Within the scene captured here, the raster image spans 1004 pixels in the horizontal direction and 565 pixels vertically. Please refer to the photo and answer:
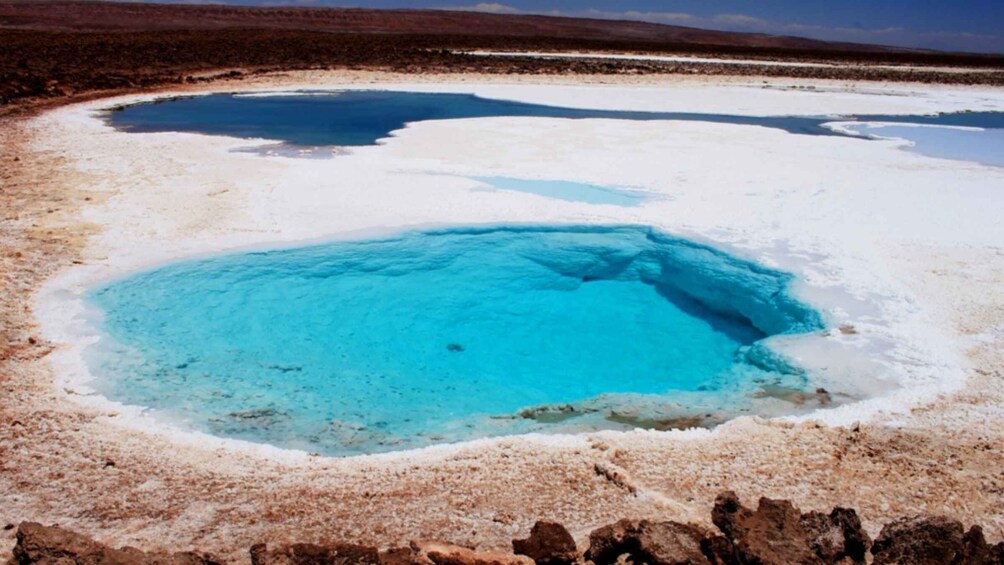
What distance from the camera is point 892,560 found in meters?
2.33

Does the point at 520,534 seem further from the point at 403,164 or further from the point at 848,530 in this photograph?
the point at 403,164

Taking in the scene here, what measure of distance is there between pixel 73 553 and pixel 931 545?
2656 mm

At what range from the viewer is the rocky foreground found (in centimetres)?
226

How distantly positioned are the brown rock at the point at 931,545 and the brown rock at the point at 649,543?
576 millimetres

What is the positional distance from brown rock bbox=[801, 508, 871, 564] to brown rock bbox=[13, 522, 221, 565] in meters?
1.90

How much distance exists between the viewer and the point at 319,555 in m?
2.27

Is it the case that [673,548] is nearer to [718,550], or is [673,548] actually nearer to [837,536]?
[718,550]

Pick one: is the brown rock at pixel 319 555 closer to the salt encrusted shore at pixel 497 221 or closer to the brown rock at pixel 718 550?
the salt encrusted shore at pixel 497 221

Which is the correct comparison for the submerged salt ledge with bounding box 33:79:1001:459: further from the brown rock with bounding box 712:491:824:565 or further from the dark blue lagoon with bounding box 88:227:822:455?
the brown rock with bounding box 712:491:824:565

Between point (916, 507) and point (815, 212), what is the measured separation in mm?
4273

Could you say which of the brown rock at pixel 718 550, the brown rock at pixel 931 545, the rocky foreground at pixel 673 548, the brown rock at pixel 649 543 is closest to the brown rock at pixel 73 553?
the rocky foreground at pixel 673 548

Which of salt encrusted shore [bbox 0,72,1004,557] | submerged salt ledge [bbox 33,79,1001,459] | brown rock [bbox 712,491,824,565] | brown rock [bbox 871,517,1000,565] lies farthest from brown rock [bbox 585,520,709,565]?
submerged salt ledge [bbox 33,79,1001,459]

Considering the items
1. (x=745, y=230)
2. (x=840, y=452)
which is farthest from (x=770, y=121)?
(x=840, y=452)

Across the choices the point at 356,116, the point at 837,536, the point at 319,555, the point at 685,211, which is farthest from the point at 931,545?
the point at 356,116
